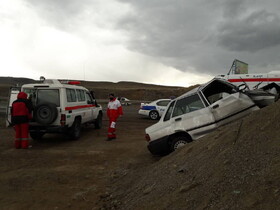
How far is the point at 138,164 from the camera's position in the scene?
6.95 meters

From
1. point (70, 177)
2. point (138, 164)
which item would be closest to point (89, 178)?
point (70, 177)

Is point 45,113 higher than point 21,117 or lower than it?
higher

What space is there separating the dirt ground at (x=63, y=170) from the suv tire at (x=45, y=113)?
93cm

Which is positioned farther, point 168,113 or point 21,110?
point 21,110

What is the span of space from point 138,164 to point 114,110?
14.5 feet

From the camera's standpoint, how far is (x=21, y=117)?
9.17 metres

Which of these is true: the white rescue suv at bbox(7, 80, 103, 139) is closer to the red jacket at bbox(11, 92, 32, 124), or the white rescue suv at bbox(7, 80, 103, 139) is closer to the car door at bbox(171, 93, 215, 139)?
the red jacket at bbox(11, 92, 32, 124)

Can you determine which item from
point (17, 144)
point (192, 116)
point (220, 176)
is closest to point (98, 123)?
point (17, 144)

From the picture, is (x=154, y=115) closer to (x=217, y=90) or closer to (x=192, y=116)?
(x=217, y=90)

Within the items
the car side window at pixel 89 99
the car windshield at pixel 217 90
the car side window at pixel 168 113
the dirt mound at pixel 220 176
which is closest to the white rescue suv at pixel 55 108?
the car side window at pixel 89 99

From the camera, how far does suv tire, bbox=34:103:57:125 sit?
9492mm

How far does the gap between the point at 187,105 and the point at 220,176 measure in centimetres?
369

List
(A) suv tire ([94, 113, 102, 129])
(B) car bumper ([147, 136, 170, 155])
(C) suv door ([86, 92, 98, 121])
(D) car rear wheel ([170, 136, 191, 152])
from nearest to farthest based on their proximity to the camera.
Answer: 1. (D) car rear wheel ([170, 136, 191, 152])
2. (B) car bumper ([147, 136, 170, 155])
3. (C) suv door ([86, 92, 98, 121])
4. (A) suv tire ([94, 113, 102, 129])

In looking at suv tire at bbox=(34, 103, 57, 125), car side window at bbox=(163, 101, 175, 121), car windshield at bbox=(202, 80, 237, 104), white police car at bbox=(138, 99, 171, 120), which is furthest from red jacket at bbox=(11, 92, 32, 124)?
white police car at bbox=(138, 99, 171, 120)
